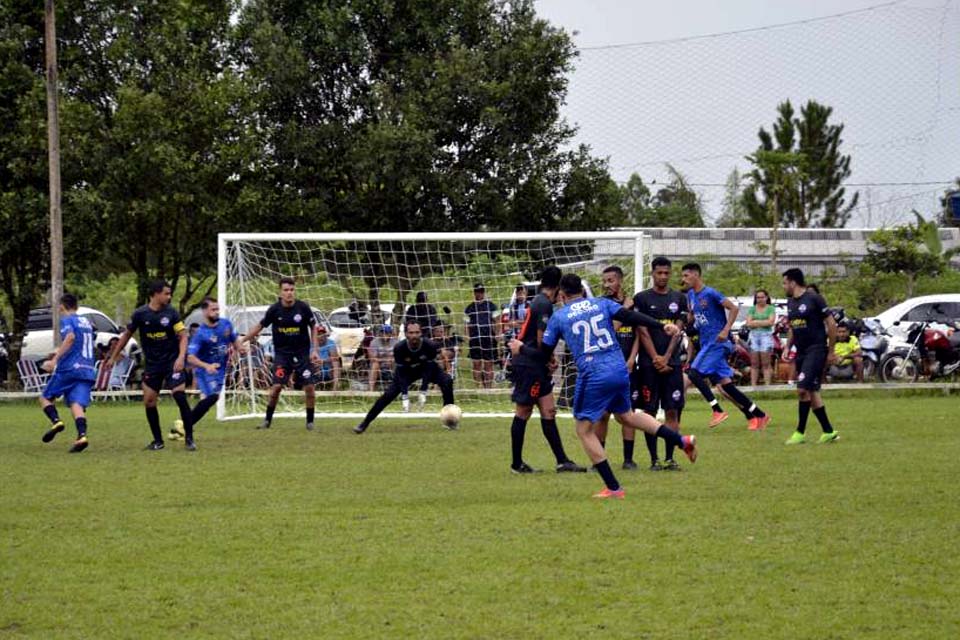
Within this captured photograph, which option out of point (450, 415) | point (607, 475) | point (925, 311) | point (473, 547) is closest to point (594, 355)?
point (607, 475)

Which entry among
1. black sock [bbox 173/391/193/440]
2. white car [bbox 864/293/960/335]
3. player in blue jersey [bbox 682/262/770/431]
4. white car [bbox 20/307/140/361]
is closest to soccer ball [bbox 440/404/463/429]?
player in blue jersey [bbox 682/262/770/431]

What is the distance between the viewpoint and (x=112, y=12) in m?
27.8

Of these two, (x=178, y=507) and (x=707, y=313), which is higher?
(x=707, y=313)

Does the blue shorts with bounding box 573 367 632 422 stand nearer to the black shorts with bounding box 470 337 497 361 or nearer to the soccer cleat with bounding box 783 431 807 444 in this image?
the soccer cleat with bounding box 783 431 807 444

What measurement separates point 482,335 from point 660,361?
30.5ft

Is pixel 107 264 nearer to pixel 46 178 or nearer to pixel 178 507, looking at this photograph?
pixel 46 178

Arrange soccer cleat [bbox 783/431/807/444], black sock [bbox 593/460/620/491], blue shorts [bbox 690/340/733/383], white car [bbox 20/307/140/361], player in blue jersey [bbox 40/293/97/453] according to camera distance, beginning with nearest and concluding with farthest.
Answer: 1. black sock [bbox 593/460/620/491]
2. player in blue jersey [bbox 40/293/97/453]
3. soccer cleat [bbox 783/431/807/444]
4. blue shorts [bbox 690/340/733/383]
5. white car [bbox 20/307/140/361]

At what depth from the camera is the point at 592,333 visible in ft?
36.0

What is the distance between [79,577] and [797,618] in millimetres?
4084

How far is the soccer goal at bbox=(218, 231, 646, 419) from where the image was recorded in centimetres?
2228

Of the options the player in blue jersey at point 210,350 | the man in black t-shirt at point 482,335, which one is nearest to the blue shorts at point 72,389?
the player in blue jersey at point 210,350

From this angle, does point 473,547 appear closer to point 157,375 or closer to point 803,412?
point 803,412

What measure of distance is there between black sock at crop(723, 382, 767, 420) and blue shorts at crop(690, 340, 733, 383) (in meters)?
0.23

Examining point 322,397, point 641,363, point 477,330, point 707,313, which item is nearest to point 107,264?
point 322,397
